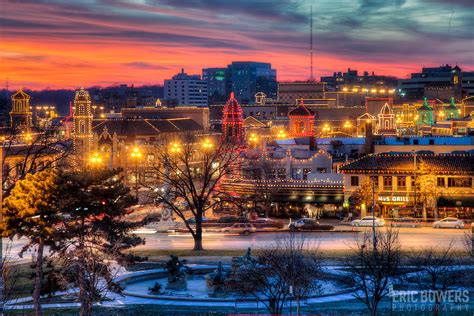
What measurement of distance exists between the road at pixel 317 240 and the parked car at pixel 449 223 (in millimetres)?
826

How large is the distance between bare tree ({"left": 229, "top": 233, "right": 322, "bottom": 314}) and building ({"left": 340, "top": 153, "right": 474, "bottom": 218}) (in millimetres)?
34436

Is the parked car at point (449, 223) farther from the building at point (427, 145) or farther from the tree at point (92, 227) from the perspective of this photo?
the tree at point (92, 227)

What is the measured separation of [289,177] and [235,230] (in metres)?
18.7

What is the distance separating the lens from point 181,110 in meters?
173

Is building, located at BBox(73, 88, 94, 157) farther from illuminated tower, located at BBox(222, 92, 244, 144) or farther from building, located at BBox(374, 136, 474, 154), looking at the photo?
building, located at BBox(374, 136, 474, 154)

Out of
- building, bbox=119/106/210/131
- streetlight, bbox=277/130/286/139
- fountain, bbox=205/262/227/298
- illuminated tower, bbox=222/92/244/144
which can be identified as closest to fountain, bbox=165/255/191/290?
fountain, bbox=205/262/227/298

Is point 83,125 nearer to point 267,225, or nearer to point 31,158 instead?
point 31,158

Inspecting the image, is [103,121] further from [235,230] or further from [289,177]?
[235,230]

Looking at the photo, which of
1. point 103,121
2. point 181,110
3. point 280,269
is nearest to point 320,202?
point 280,269

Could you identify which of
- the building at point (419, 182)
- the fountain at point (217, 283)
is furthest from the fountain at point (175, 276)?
the building at point (419, 182)

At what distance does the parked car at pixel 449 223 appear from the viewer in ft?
214

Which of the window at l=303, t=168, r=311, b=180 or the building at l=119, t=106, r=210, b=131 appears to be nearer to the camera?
the window at l=303, t=168, r=311, b=180

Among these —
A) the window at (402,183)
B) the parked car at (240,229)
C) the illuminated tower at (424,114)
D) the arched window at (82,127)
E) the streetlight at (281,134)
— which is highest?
the illuminated tower at (424,114)

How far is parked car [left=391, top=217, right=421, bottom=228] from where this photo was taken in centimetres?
6669
